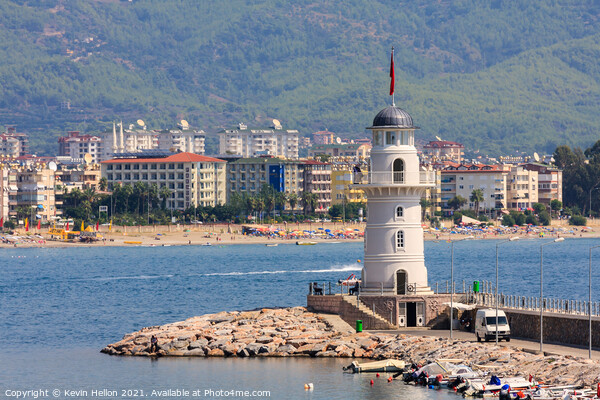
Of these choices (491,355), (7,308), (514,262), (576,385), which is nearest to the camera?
(576,385)

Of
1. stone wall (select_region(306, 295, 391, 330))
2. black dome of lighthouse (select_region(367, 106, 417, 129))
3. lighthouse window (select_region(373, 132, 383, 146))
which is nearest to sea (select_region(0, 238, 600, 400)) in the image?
stone wall (select_region(306, 295, 391, 330))

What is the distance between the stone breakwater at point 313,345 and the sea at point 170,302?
84 centimetres

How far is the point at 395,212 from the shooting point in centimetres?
5134

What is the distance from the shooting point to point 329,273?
121062 mm

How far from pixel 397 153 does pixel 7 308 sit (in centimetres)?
4231

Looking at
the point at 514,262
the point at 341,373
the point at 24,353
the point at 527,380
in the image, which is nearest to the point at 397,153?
the point at 341,373

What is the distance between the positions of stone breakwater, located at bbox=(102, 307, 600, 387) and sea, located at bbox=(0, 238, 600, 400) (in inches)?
32.9

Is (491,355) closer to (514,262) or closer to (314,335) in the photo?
(314,335)

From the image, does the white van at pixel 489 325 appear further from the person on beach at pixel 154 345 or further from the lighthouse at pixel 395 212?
the person on beach at pixel 154 345

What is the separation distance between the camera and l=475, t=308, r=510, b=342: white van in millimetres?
46906

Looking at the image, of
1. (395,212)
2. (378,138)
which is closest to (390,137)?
(378,138)

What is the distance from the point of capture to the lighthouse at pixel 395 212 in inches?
2014

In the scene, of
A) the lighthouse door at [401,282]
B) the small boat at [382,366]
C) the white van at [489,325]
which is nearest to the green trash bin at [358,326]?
the lighthouse door at [401,282]

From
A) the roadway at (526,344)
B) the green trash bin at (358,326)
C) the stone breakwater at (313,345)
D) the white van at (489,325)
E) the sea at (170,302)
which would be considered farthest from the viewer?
the green trash bin at (358,326)
